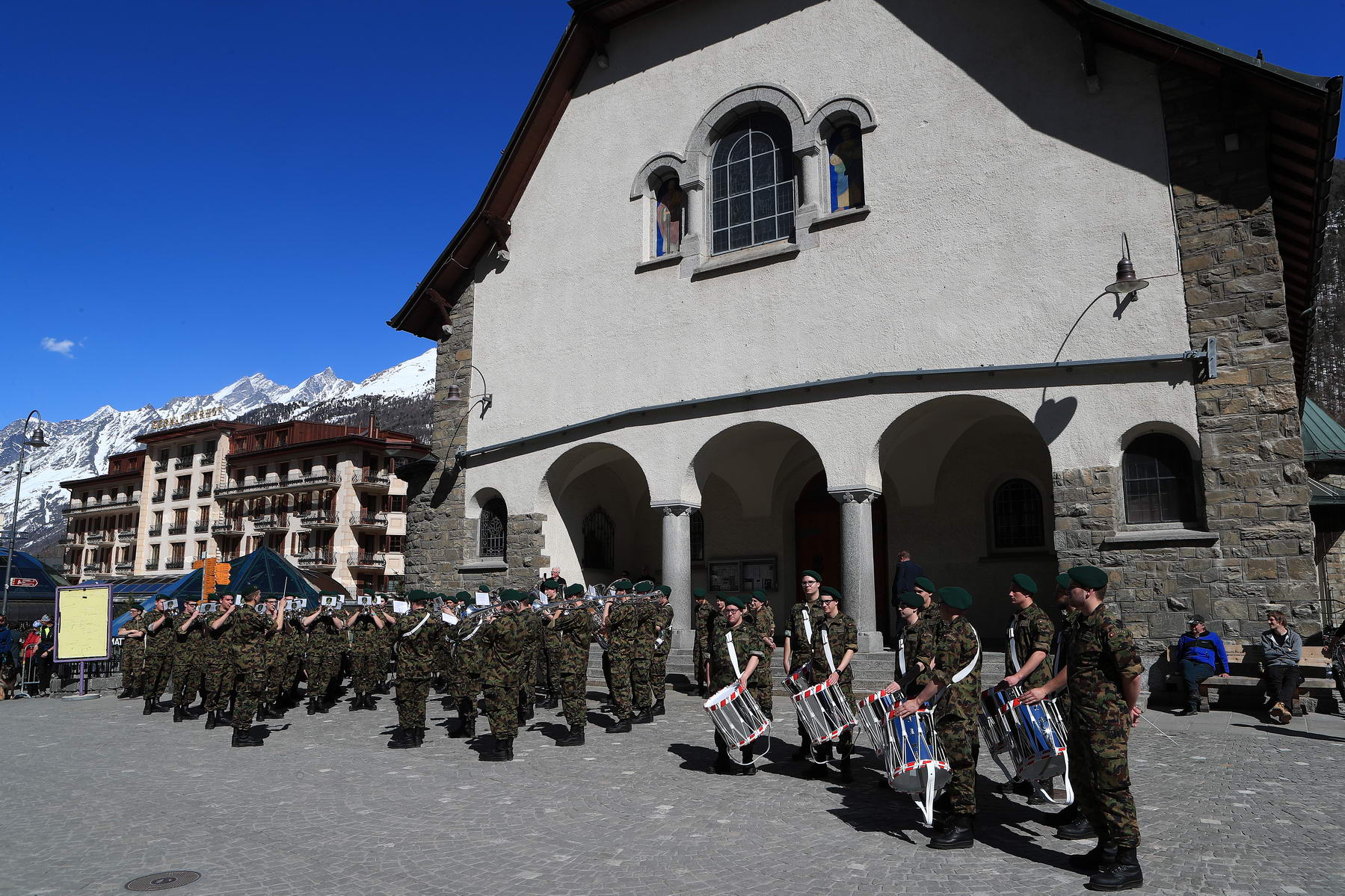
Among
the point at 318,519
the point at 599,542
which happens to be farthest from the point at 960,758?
the point at 318,519

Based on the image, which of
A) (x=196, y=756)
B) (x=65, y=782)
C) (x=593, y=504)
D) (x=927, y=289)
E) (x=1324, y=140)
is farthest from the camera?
(x=593, y=504)

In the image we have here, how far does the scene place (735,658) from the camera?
28.1 feet

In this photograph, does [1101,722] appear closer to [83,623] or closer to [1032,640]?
[1032,640]

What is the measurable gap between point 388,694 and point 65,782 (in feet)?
22.2

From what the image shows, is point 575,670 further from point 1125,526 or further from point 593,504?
point 593,504

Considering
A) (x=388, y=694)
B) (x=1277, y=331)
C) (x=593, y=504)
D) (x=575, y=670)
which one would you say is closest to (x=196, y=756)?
(x=575, y=670)

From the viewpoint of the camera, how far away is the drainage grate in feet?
17.2

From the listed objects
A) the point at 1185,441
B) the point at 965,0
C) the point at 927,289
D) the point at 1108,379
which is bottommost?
the point at 1185,441

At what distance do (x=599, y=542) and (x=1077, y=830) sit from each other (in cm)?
1473

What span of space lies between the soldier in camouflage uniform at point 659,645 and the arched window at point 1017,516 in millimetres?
6984

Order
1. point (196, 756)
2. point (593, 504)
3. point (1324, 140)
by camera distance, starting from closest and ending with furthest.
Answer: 1. point (196, 756)
2. point (1324, 140)
3. point (593, 504)

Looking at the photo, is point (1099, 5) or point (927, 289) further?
point (927, 289)

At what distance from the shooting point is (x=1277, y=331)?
1185 centimetres

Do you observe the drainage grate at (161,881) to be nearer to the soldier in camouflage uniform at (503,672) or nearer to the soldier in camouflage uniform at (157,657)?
the soldier in camouflage uniform at (503,672)
